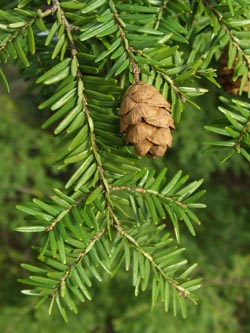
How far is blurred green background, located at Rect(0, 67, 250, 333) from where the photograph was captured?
1762mm

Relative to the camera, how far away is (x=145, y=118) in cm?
44

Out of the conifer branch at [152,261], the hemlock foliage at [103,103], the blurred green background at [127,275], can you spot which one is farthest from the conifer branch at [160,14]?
the blurred green background at [127,275]

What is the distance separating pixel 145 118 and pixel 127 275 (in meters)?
1.46

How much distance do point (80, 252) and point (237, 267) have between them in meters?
1.52

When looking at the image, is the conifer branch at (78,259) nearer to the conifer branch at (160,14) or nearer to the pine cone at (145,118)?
the pine cone at (145,118)

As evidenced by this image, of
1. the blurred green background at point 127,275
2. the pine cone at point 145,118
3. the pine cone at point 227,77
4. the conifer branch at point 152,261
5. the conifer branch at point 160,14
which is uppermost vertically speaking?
the conifer branch at point 160,14

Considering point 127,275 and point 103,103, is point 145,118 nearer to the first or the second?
point 103,103

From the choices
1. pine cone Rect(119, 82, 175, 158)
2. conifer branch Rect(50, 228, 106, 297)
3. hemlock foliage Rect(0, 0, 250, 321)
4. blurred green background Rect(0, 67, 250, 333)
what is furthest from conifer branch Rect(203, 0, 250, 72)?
blurred green background Rect(0, 67, 250, 333)

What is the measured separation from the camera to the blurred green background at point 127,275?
5.78ft

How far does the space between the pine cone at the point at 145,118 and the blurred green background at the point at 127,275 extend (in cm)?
118

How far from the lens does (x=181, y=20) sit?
606 mm

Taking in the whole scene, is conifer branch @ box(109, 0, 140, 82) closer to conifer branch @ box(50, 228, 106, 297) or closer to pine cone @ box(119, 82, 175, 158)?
pine cone @ box(119, 82, 175, 158)

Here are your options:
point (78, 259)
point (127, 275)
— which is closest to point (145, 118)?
point (78, 259)

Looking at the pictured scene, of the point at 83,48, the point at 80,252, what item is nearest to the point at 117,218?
the point at 80,252
